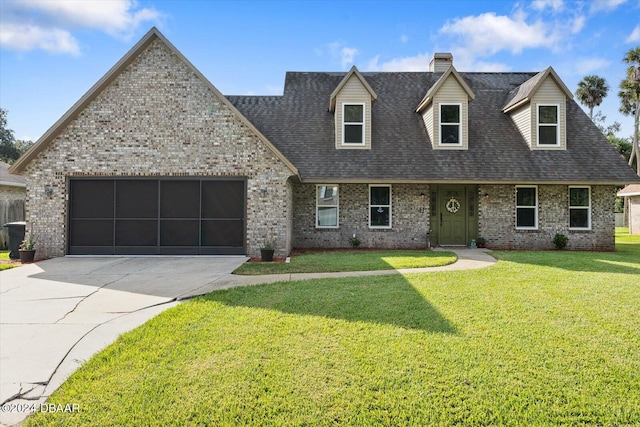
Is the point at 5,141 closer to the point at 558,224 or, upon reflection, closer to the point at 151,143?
the point at 151,143

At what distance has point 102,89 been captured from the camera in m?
11.1

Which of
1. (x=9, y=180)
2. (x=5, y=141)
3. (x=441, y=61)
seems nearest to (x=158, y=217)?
(x=9, y=180)

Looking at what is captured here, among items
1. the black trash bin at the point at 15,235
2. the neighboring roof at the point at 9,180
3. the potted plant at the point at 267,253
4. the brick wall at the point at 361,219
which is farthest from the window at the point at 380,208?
the neighboring roof at the point at 9,180

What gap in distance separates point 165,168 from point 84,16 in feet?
17.5

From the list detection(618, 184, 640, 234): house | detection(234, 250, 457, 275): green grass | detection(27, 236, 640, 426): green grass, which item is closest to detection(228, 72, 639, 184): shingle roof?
detection(234, 250, 457, 275): green grass

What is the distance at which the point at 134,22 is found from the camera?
1139 cm

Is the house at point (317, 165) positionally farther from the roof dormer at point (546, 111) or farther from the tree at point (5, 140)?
the tree at point (5, 140)

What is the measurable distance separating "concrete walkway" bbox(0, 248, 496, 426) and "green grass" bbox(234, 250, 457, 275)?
413mm

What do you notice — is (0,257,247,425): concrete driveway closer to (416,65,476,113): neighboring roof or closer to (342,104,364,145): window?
(342,104,364,145): window

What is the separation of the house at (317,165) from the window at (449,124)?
4cm

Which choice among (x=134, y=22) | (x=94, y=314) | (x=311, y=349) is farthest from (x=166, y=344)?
(x=134, y=22)

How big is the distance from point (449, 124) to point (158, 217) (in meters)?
11.3

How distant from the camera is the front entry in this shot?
13.8 metres

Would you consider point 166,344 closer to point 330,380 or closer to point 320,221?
point 330,380
